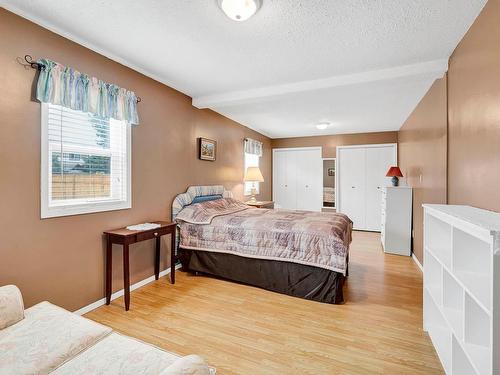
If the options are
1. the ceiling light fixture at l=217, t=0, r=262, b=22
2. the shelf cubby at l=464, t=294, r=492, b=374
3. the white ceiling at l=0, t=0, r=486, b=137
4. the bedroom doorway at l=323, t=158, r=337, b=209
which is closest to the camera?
the shelf cubby at l=464, t=294, r=492, b=374

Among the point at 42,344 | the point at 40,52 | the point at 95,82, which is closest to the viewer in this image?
the point at 42,344

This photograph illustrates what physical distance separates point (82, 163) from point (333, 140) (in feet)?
17.6

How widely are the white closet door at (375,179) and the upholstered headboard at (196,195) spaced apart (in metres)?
3.47

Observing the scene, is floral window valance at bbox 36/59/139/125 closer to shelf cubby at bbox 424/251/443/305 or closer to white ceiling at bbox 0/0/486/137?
white ceiling at bbox 0/0/486/137

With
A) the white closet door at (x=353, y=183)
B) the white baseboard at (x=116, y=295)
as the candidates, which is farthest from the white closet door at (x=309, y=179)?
the white baseboard at (x=116, y=295)

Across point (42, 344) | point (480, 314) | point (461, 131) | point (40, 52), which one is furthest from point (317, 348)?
point (40, 52)

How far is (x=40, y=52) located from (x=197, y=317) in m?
2.49

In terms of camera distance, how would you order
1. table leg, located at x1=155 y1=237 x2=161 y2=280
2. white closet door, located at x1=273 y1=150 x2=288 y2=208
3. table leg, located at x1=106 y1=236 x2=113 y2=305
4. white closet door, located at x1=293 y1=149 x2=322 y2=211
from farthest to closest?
white closet door, located at x1=273 y1=150 x2=288 y2=208, white closet door, located at x1=293 y1=149 x2=322 y2=211, table leg, located at x1=155 y1=237 x2=161 y2=280, table leg, located at x1=106 y1=236 x2=113 y2=305

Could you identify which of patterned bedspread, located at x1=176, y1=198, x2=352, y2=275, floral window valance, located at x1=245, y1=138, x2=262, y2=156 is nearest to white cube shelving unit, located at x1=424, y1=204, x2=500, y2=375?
patterned bedspread, located at x1=176, y1=198, x2=352, y2=275

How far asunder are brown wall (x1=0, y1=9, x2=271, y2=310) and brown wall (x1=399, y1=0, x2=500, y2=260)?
302 centimetres

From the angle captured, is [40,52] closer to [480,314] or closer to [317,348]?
[317,348]

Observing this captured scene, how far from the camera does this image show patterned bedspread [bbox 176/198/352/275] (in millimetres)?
2572

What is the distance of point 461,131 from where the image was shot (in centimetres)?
217

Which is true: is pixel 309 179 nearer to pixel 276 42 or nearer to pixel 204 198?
pixel 204 198
